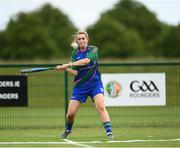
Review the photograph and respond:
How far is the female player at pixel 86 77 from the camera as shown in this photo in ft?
52.5

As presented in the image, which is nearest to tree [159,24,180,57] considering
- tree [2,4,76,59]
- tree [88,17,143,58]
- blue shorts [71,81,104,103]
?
tree [88,17,143,58]

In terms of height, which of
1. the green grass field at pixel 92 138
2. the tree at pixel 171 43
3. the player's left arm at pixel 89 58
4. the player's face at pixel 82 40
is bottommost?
the green grass field at pixel 92 138

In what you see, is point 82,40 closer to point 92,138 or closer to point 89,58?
point 89,58

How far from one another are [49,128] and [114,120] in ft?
6.18

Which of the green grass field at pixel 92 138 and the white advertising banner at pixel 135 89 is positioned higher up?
the white advertising banner at pixel 135 89

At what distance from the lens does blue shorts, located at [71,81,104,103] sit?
16.1 metres

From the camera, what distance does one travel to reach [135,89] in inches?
795

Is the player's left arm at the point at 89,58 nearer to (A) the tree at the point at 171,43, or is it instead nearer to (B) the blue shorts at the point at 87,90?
(B) the blue shorts at the point at 87,90

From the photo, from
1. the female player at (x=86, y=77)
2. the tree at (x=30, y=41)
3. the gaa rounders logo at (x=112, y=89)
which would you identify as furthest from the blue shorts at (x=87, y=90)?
the tree at (x=30, y=41)

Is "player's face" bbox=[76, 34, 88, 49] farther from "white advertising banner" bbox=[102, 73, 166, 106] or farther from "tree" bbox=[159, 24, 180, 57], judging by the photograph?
"tree" bbox=[159, 24, 180, 57]

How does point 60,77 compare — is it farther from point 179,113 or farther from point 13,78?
point 179,113

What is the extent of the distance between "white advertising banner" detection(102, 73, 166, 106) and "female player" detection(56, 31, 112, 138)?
12.8 ft

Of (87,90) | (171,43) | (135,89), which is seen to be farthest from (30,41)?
(87,90)

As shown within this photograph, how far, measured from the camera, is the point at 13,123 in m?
20.7
